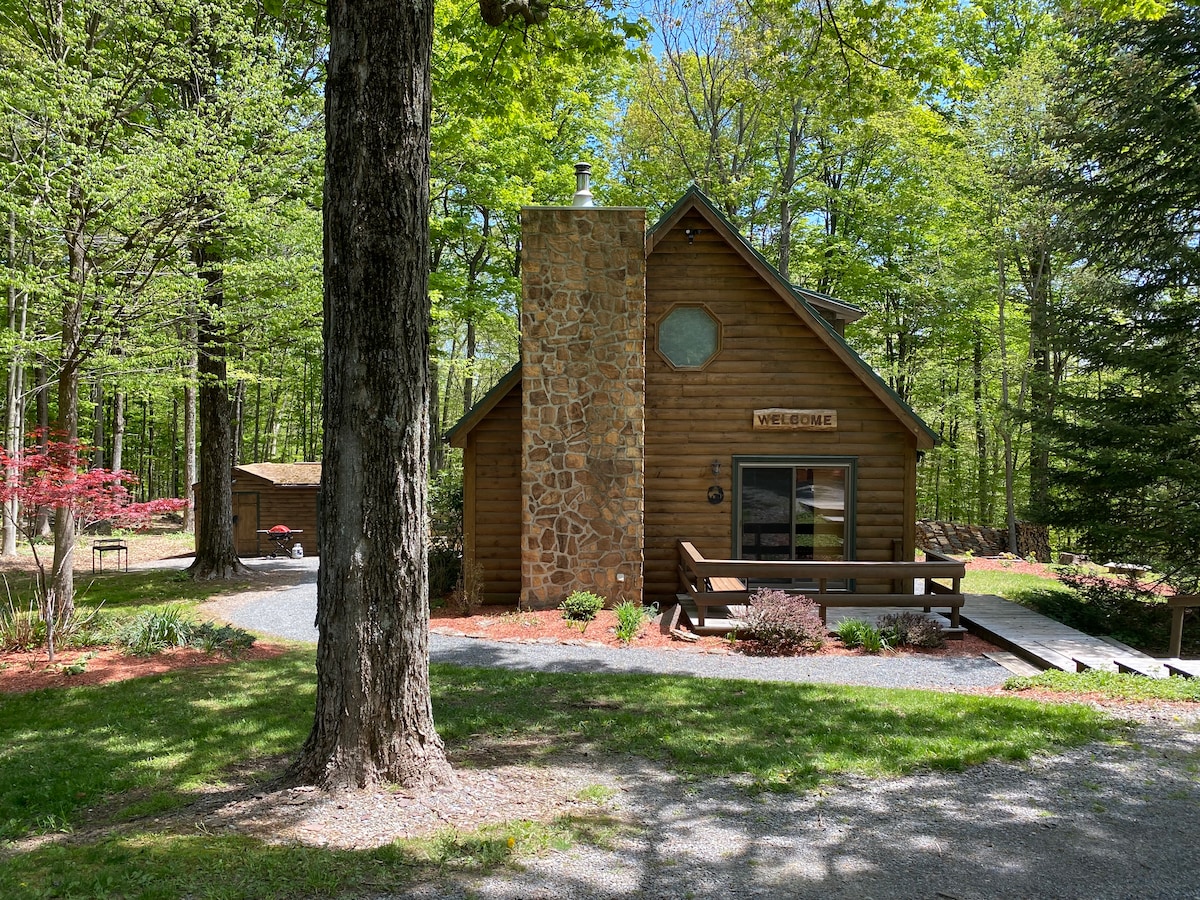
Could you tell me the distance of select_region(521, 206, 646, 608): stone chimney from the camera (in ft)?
38.5

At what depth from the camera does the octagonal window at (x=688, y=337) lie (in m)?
12.9

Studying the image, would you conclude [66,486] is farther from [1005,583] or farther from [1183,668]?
[1005,583]

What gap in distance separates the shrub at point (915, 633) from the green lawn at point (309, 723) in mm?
2720

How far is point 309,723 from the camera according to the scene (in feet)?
21.0

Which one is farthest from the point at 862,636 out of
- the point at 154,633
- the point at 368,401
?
the point at 154,633

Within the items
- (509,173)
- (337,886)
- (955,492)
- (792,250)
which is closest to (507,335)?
(509,173)

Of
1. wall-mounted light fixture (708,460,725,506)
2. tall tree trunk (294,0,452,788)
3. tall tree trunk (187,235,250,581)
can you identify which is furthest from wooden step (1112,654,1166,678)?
tall tree trunk (187,235,250,581)

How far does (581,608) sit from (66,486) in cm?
644

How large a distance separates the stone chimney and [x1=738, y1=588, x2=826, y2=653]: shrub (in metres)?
2.15

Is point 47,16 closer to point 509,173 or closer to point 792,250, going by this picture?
point 509,173

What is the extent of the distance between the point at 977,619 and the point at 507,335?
912 inches

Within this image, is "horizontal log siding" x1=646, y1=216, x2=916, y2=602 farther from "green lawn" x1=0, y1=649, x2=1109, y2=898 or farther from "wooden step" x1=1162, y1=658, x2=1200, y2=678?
"green lawn" x1=0, y1=649, x2=1109, y2=898

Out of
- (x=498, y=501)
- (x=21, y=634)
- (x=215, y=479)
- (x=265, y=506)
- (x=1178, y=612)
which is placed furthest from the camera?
(x=265, y=506)

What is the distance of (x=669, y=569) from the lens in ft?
42.0
